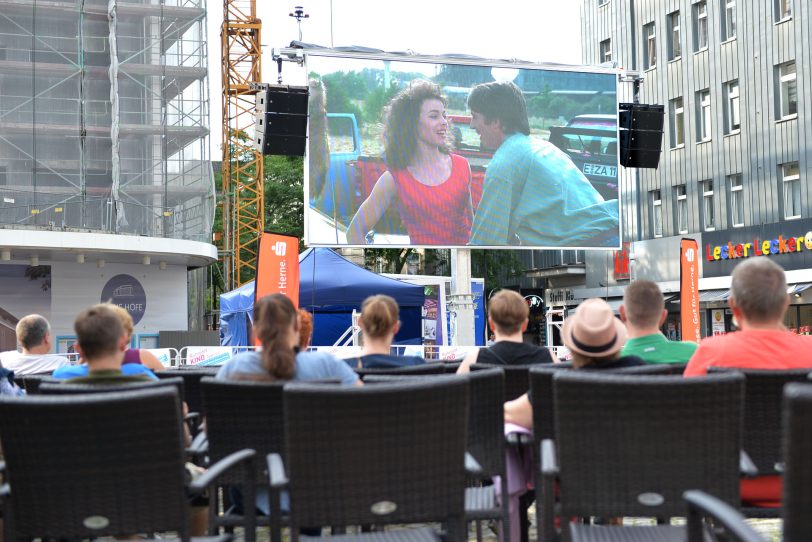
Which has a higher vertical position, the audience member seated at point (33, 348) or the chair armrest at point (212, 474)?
the audience member seated at point (33, 348)

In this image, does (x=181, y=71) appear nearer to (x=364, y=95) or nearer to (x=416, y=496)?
(x=364, y=95)

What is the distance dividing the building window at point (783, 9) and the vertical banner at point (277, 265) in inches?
783

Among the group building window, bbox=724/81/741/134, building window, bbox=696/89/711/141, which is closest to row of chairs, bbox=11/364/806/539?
building window, bbox=724/81/741/134

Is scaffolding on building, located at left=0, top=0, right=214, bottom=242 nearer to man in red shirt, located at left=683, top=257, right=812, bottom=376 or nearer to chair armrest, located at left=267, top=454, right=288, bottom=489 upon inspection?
man in red shirt, located at left=683, top=257, right=812, bottom=376

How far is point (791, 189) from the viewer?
1144 inches

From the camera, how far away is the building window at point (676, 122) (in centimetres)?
3403

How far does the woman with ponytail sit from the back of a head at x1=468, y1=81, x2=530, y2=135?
1780 cm

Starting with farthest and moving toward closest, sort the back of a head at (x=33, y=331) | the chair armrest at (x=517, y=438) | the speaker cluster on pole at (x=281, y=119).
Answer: the speaker cluster on pole at (x=281, y=119), the back of a head at (x=33, y=331), the chair armrest at (x=517, y=438)

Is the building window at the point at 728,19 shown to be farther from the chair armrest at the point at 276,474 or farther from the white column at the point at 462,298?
the chair armrest at the point at 276,474

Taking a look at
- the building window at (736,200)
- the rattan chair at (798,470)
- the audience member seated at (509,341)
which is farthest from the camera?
the building window at (736,200)

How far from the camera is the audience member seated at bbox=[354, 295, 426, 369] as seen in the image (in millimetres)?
5520

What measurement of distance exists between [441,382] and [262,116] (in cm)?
1616

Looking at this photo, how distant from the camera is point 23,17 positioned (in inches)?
1093

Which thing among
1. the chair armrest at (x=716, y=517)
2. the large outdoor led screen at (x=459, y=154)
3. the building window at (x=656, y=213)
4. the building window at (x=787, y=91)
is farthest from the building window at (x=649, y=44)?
the chair armrest at (x=716, y=517)
